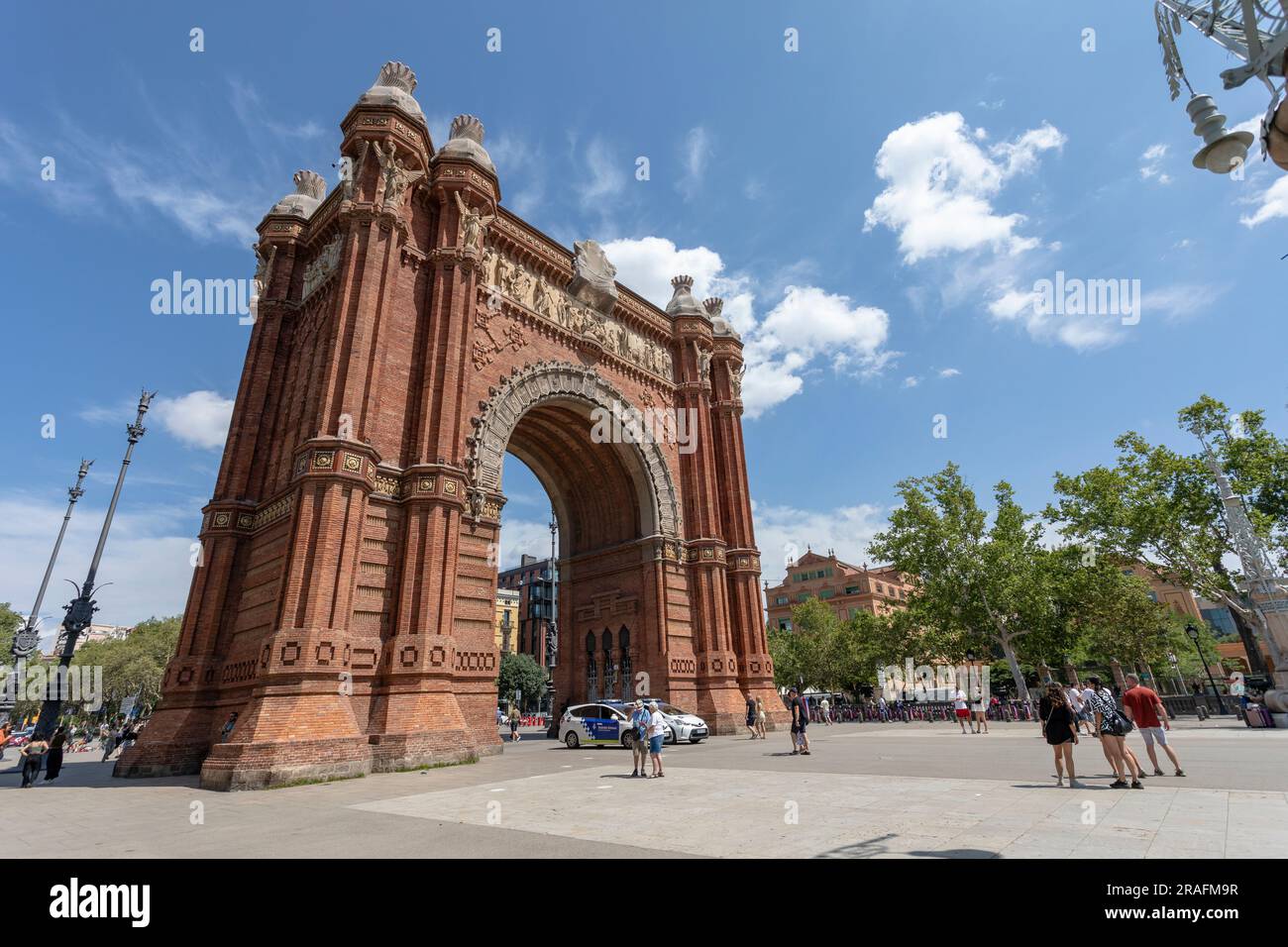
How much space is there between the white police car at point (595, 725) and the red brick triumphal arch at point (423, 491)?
13.2 feet

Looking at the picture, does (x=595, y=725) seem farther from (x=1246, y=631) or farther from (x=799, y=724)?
(x=1246, y=631)

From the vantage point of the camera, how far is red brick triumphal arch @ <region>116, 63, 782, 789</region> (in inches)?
621

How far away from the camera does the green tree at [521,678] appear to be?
219ft

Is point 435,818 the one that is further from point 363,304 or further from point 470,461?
point 363,304

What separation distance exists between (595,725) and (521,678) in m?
49.0

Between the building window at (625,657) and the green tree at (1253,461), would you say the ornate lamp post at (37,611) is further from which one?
the green tree at (1253,461)

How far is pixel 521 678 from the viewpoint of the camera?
67.5 meters

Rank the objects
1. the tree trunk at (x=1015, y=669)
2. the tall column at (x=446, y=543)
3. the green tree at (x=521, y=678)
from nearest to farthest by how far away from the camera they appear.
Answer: the tall column at (x=446, y=543) → the tree trunk at (x=1015, y=669) → the green tree at (x=521, y=678)

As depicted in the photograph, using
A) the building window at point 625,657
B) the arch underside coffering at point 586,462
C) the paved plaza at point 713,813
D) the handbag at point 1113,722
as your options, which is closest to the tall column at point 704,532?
the arch underside coffering at point 586,462

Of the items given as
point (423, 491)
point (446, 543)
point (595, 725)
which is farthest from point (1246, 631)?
point (423, 491)

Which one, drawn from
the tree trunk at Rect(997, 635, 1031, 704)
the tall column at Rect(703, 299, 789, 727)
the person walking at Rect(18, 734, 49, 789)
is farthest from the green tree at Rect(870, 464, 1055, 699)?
the person walking at Rect(18, 734, 49, 789)

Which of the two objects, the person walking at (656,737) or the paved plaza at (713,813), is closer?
the paved plaza at (713,813)

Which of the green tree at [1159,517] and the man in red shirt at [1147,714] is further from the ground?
the green tree at [1159,517]
